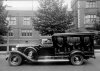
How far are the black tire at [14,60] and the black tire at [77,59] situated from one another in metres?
3.38

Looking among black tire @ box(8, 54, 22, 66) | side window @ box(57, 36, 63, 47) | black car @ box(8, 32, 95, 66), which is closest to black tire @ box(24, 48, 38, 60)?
black car @ box(8, 32, 95, 66)

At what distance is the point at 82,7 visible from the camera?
85.6 feet

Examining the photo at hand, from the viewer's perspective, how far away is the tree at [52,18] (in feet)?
54.0

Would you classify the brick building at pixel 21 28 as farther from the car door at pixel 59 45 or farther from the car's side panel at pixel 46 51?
the car door at pixel 59 45

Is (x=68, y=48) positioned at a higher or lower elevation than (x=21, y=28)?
lower

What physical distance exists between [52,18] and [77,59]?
9.03 m

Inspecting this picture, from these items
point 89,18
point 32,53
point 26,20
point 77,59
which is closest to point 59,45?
point 77,59

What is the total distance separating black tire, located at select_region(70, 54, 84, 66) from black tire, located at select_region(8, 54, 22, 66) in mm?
3379

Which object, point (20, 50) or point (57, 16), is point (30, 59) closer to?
point (20, 50)

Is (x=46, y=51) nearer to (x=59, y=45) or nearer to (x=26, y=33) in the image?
(x=59, y=45)

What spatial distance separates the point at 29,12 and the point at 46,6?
12.8 metres

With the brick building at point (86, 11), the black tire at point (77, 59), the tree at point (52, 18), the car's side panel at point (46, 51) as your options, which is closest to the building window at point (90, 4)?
the brick building at point (86, 11)

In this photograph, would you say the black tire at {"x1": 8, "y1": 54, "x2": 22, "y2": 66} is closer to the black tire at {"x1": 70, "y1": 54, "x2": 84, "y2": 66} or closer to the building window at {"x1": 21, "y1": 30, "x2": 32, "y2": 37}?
the black tire at {"x1": 70, "y1": 54, "x2": 84, "y2": 66}

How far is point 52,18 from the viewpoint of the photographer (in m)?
16.4
